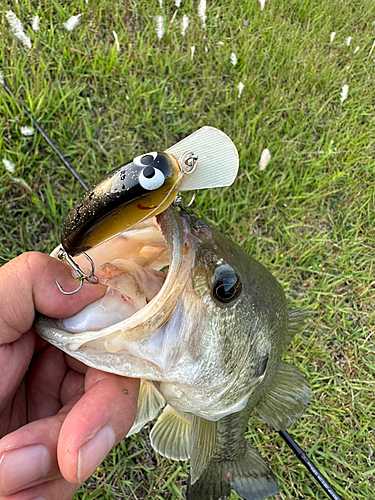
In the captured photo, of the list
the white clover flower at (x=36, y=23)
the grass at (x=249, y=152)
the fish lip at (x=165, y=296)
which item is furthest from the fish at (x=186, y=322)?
the white clover flower at (x=36, y=23)

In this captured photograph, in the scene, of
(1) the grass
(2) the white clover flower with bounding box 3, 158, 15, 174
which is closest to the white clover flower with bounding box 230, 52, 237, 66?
(1) the grass

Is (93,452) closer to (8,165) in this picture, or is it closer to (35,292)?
(35,292)

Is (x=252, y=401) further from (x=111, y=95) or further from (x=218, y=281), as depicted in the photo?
(x=111, y=95)

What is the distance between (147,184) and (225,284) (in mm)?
445

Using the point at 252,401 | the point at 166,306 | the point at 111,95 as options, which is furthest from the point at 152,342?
the point at 111,95

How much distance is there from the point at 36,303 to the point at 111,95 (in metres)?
2.03

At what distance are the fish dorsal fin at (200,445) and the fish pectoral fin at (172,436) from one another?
0.50m

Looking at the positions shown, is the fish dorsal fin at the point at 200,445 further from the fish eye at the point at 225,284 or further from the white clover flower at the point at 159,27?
the white clover flower at the point at 159,27

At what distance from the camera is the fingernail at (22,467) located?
1031mm

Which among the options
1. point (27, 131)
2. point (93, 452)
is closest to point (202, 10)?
point (27, 131)

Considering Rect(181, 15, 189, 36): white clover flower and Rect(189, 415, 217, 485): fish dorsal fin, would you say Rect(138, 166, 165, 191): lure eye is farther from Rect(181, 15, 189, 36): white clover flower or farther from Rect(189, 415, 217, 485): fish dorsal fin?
Rect(181, 15, 189, 36): white clover flower

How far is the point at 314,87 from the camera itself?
10.7ft

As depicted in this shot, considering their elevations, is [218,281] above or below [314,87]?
above

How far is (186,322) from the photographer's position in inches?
44.6
